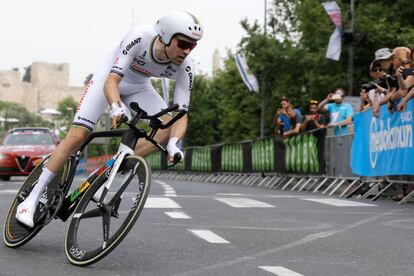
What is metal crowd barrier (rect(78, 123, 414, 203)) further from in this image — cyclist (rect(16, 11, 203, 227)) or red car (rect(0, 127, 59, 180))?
red car (rect(0, 127, 59, 180))

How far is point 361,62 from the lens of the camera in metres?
49.2

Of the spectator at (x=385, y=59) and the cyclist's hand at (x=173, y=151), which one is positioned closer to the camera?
the cyclist's hand at (x=173, y=151)

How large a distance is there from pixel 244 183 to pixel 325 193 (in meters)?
9.76

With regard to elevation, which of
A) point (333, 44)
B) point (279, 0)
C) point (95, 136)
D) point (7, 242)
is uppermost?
point (279, 0)

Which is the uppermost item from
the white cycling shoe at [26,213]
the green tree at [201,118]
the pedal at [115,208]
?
the green tree at [201,118]

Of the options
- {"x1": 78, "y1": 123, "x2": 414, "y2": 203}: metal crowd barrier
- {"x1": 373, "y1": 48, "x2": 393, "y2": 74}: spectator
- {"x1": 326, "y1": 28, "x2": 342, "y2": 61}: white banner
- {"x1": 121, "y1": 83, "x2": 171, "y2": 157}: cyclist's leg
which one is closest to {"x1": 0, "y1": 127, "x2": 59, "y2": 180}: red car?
{"x1": 78, "y1": 123, "x2": 414, "y2": 203}: metal crowd barrier

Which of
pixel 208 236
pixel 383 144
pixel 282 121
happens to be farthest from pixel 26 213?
pixel 282 121

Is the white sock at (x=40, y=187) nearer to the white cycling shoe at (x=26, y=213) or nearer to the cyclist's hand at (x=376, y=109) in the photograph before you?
the white cycling shoe at (x=26, y=213)

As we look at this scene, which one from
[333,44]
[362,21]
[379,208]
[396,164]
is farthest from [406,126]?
[362,21]

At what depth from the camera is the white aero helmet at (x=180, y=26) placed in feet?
20.6

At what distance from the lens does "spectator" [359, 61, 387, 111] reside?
49.0ft

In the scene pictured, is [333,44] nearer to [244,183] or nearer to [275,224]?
[244,183]

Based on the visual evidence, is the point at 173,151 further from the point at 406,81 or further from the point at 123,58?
the point at 406,81

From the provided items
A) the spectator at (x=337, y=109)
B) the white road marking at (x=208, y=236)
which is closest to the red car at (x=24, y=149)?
the spectator at (x=337, y=109)
